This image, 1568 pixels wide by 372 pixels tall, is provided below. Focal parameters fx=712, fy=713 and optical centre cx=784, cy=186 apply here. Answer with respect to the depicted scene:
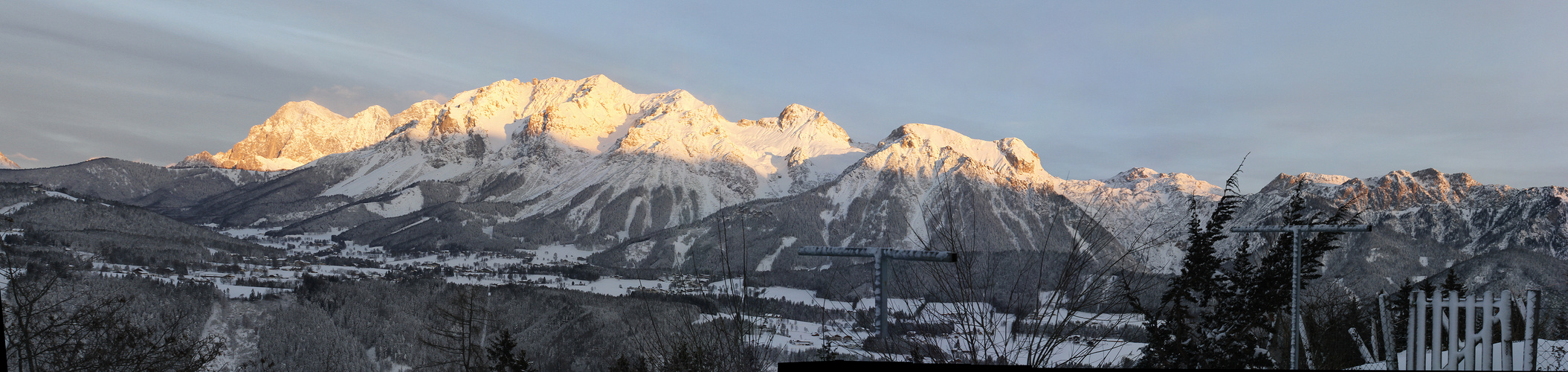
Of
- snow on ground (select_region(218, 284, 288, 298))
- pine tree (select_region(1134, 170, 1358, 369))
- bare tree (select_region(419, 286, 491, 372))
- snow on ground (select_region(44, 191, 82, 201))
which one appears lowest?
snow on ground (select_region(218, 284, 288, 298))

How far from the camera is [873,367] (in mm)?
2873

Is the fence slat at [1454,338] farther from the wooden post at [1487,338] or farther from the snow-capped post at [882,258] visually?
the snow-capped post at [882,258]

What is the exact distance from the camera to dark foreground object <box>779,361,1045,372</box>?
2.77 metres

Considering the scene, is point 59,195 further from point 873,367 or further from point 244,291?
point 873,367

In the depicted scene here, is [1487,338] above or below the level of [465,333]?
above

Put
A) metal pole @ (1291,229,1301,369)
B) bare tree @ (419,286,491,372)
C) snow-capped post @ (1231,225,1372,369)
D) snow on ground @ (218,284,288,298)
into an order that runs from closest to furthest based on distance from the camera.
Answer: metal pole @ (1291,229,1301,369) → snow-capped post @ (1231,225,1372,369) → bare tree @ (419,286,491,372) → snow on ground @ (218,284,288,298)

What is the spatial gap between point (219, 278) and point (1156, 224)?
162100mm

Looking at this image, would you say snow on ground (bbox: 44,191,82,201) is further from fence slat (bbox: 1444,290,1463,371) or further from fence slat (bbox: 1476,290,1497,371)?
fence slat (bbox: 1476,290,1497,371)

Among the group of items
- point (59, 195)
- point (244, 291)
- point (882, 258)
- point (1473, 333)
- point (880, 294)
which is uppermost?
point (59, 195)

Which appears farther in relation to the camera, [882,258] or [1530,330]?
[1530,330]

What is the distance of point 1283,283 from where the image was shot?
13867 mm

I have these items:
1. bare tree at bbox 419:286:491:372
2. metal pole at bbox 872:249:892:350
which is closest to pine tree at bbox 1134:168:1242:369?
metal pole at bbox 872:249:892:350

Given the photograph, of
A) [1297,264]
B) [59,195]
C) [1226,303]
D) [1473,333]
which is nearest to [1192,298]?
[1226,303]

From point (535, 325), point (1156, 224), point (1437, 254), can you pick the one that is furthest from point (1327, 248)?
point (535, 325)
